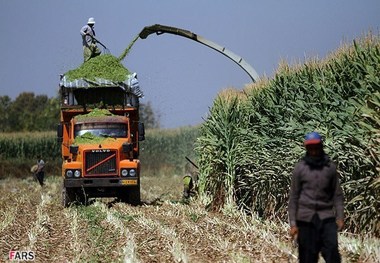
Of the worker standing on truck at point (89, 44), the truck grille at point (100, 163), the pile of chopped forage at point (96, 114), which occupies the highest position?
the worker standing on truck at point (89, 44)

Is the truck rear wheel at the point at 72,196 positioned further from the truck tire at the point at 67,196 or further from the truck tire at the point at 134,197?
the truck tire at the point at 134,197

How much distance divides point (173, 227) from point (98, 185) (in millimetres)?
6229

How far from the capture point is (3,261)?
10.9m

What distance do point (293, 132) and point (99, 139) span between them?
751cm

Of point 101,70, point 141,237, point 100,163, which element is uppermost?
point 101,70

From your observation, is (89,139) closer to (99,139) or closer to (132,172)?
(99,139)

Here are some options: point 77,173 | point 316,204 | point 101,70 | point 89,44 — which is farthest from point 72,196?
point 316,204

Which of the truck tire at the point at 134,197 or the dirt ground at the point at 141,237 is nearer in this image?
the dirt ground at the point at 141,237

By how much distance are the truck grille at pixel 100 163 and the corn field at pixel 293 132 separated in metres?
2.47

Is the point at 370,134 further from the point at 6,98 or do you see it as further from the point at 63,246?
the point at 6,98

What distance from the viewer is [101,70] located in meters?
21.4

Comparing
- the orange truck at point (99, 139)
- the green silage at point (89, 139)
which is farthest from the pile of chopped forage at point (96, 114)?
the green silage at point (89, 139)

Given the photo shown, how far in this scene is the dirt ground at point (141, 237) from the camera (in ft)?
35.1

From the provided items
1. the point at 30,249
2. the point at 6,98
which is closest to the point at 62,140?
the point at 30,249
